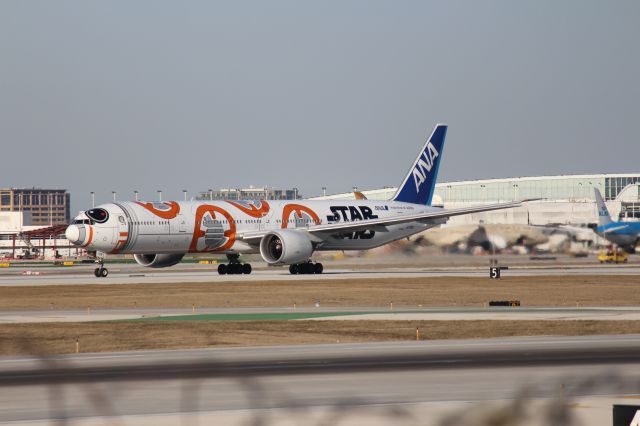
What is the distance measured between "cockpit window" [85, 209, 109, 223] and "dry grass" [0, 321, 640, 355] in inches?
1386

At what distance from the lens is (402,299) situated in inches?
2149

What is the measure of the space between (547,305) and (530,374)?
83.7 feet

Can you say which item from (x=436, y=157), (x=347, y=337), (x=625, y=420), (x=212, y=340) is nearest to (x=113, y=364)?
(x=212, y=340)

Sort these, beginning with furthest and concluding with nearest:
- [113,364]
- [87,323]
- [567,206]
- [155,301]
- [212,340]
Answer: [567,206] < [155,301] < [87,323] < [212,340] < [113,364]

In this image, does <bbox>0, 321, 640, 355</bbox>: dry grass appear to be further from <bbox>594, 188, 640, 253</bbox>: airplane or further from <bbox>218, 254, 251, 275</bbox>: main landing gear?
<bbox>594, 188, 640, 253</bbox>: airplane

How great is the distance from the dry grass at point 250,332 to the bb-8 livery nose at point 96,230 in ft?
114

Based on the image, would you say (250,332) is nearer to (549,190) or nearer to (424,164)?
(424,164)

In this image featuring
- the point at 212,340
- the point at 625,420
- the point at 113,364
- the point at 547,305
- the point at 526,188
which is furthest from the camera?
the point at 526,188

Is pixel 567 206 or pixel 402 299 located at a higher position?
pixel 567 206

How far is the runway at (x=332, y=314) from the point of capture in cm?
4225

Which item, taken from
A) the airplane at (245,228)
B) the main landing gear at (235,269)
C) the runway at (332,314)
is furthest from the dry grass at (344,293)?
the main landing gear at (235,269)

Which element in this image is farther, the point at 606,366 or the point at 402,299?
the point at 402,299

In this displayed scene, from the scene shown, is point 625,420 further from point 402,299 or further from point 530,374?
point 402,299

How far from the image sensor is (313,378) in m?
24.6
